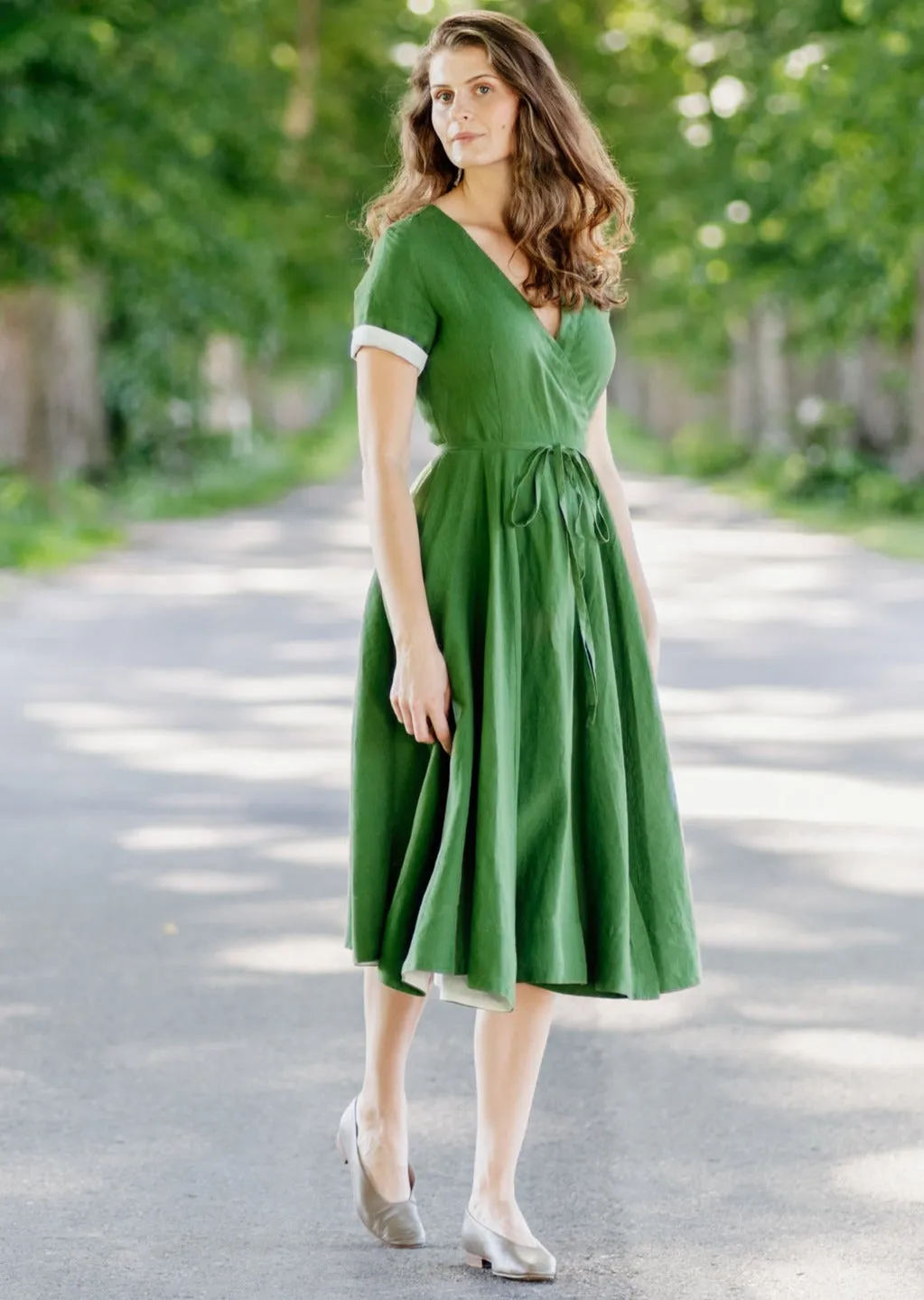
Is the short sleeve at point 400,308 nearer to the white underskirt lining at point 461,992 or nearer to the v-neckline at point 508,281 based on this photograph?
the v-neckline at point 508,281

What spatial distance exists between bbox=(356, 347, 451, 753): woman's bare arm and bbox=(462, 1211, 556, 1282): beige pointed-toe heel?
812 millimetres

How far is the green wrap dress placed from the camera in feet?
11.9

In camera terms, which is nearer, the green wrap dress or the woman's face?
the green wrap dress

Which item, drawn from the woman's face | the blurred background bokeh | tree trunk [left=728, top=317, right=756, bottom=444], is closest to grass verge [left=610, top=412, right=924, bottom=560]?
the blurred background bokeh

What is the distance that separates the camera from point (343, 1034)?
211 inches

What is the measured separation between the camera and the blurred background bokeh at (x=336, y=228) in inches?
827

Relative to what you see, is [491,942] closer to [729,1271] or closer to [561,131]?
[729,1271]

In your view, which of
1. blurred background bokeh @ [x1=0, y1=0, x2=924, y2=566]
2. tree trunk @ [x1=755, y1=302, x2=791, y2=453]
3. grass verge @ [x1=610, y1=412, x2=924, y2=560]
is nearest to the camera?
blurred background bokeh @ [x1=0, y1=0, x2=924, y2=566]

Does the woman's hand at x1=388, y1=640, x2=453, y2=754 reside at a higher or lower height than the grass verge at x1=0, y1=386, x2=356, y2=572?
higher

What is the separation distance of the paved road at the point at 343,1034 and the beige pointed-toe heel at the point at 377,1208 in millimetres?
42

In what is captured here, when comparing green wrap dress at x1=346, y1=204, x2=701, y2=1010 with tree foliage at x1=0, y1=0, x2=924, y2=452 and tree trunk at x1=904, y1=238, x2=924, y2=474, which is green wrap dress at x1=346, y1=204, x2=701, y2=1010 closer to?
tree foliage at x1=0, y1=0, x2=924, y2=452

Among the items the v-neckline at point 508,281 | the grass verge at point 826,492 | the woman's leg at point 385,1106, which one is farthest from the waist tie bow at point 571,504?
the grass verge at point 826,492

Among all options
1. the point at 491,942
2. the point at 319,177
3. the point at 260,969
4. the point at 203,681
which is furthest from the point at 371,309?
the point at 319,177

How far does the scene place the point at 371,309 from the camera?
3.66 meters
